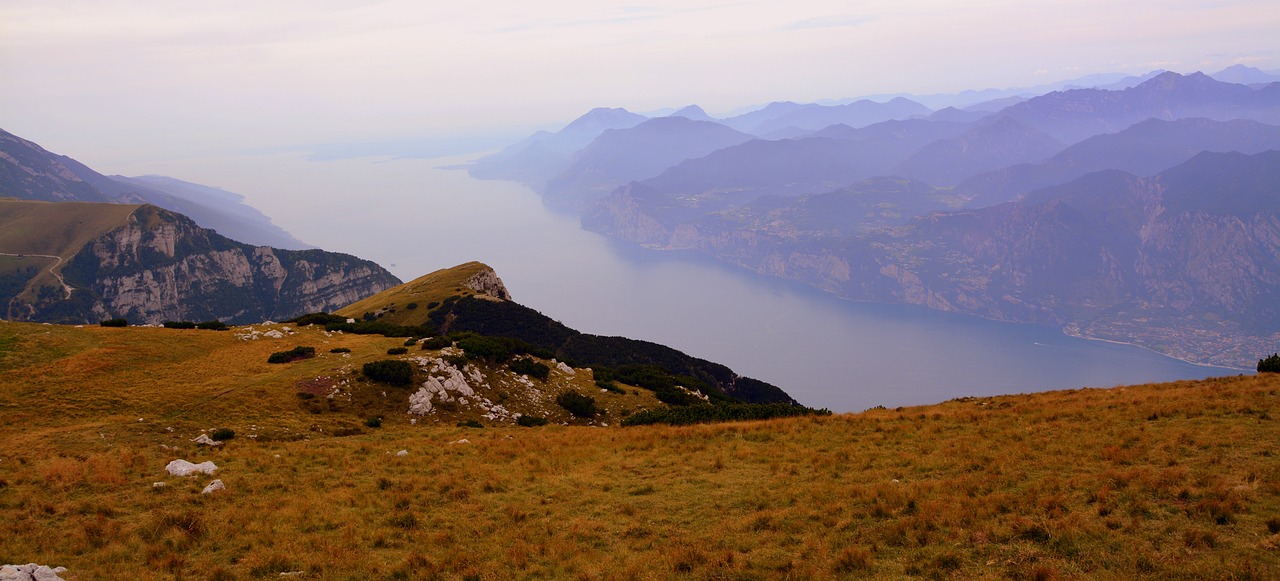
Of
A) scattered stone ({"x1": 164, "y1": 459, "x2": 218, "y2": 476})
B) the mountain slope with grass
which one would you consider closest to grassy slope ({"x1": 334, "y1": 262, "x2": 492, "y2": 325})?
the mountain slope with grass

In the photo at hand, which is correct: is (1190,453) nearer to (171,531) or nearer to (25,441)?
(171,531)

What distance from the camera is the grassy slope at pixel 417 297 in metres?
90.2

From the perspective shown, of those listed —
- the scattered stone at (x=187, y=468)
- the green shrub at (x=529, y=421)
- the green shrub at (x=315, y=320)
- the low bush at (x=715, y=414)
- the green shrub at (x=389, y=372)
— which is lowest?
the green shrub at (x=529, y=421)

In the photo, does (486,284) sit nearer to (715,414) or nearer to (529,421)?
(529,421)

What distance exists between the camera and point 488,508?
Result: 57.0 ft

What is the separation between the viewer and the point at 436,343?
4053 centimetres

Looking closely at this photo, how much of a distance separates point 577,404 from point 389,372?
11687mm

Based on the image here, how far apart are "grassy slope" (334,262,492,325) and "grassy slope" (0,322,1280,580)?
61.3 m

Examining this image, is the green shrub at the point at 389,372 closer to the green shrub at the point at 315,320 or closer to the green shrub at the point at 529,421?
the green shrub at the point at 529,421

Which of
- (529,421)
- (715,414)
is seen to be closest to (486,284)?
(529,421)

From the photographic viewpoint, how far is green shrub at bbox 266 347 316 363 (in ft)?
115

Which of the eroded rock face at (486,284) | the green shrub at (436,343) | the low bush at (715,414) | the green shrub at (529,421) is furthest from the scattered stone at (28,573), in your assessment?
the eroded rock face at (486,284)

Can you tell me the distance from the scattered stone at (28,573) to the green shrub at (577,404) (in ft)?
90.2

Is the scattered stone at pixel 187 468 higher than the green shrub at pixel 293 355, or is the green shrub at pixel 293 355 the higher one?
the green shrub at pixel 293 355
